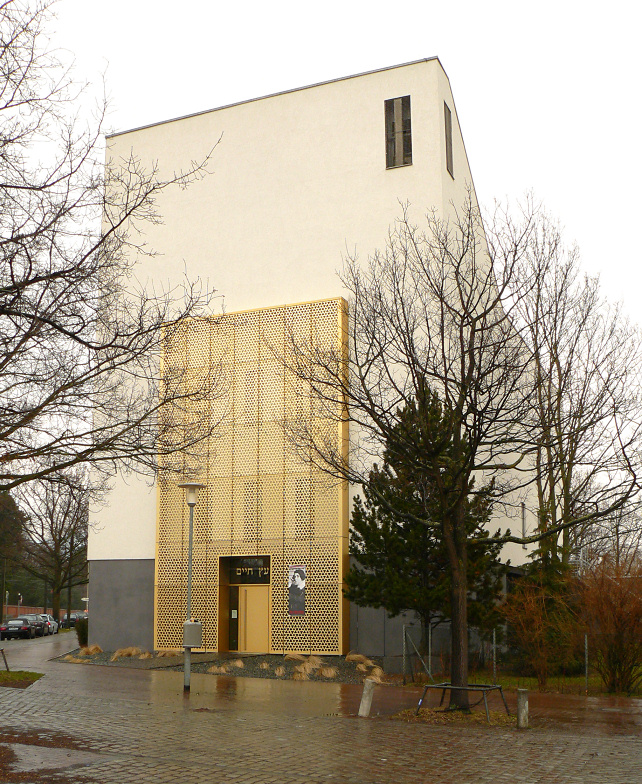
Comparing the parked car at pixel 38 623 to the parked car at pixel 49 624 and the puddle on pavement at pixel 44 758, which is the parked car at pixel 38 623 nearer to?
the parked car at pixel 49 624

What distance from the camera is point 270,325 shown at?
30812 millimetres

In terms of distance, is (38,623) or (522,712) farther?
(38,623)

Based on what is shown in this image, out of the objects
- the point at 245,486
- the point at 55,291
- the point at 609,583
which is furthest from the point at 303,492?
the point at 55,291

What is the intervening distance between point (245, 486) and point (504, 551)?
1297cm

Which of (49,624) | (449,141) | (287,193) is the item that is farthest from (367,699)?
(49,624)

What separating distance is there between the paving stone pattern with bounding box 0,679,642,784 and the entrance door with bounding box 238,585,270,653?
1402cm

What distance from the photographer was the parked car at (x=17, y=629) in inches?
2053

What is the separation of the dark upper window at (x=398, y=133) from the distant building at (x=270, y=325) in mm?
48

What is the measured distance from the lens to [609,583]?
19672 mm

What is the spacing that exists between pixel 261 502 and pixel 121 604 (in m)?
7.33

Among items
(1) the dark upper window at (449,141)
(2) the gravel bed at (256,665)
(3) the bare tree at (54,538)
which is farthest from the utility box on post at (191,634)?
(3) the bare tree at (54,538)

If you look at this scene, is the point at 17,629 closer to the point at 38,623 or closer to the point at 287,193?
the point at 38,623

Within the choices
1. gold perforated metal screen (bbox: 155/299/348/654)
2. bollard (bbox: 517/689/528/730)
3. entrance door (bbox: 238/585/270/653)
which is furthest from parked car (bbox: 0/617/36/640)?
bollard (bbox: 517/689/528/730)

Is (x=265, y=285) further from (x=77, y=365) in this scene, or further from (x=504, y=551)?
(x=77, y=365)
